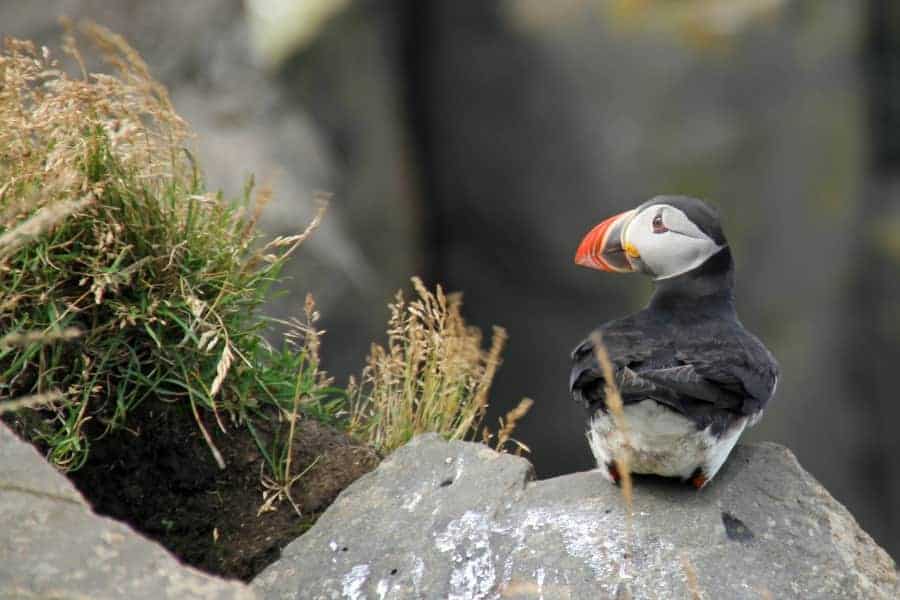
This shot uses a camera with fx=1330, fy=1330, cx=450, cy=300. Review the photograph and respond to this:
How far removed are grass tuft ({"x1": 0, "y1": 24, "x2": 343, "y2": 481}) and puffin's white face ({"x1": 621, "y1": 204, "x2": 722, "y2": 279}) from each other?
1.07 meters

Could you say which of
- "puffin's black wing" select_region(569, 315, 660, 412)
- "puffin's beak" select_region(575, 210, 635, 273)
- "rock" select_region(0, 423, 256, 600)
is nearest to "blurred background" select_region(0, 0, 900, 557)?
"puffin's beak" select_region(575, 210, 635, 273)

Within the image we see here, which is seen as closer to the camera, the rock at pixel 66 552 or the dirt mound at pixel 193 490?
the rock at pixel 66 552

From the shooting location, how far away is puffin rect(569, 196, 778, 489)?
362cm

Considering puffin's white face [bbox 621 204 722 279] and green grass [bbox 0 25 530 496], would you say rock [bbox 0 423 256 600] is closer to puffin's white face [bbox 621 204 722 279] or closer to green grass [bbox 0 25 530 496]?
green grass [bbox 0 25 530 496]

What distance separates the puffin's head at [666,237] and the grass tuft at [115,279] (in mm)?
1042

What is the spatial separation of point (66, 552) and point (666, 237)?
208cm

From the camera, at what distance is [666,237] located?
4.13 metres

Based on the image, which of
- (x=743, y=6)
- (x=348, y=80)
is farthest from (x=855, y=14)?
(x=348, y=80)

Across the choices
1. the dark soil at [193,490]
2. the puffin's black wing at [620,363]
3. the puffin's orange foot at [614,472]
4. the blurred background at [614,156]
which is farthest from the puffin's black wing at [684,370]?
the blurred background at [614,156]

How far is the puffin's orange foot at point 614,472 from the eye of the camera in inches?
147

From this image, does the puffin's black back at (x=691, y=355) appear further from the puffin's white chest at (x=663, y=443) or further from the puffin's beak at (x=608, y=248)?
the puffin's beak at (x=608, y=248)

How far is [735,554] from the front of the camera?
354cm

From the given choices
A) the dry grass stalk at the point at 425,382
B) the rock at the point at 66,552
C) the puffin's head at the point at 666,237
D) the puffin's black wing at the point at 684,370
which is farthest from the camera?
the dry grass stalk at the point at 425,382

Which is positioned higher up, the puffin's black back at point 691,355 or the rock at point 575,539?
the puffin's black back at point 691,355
